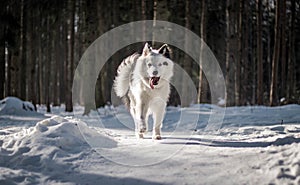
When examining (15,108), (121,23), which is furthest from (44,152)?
(121,23)

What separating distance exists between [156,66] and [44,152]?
105 inches

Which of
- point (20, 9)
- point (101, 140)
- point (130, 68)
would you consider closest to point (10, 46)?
point (20, 9)

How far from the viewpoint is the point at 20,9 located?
55.4ft

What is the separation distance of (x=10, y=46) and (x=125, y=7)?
36.3 feet

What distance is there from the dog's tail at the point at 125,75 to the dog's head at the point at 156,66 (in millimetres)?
818

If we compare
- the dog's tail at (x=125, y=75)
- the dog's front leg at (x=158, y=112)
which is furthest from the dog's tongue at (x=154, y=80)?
the dog's tail at (x=125, y=75)

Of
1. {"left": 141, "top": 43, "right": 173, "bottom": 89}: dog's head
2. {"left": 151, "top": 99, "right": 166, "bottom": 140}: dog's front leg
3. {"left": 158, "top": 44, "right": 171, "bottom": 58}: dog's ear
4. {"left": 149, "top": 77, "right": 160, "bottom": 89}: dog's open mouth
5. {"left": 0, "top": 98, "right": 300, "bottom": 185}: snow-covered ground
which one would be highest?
{"left": 158, "top": 44, "right": 171, "bottom": 58}: dog's ear

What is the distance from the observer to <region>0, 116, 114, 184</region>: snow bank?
3.96m

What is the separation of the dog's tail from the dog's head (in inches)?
32.2

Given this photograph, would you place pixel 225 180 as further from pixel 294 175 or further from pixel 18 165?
pixel 18 165

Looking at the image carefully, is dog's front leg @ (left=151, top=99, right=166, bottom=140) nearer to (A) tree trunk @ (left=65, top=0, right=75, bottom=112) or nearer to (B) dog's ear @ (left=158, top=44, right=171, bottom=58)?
(B) dog's ear @ (left=158, top=44, right=171, bottom=58)

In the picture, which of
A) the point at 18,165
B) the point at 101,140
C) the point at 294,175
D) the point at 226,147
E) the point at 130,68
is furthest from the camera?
the point at 130,68

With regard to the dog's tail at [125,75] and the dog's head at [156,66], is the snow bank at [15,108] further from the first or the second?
the dog's head at [156,66]

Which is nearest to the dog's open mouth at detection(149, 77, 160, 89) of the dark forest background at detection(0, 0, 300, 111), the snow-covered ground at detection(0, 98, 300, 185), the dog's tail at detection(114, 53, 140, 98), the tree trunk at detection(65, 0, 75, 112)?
the dog's tail at detection(114, 53, 140, 98)
